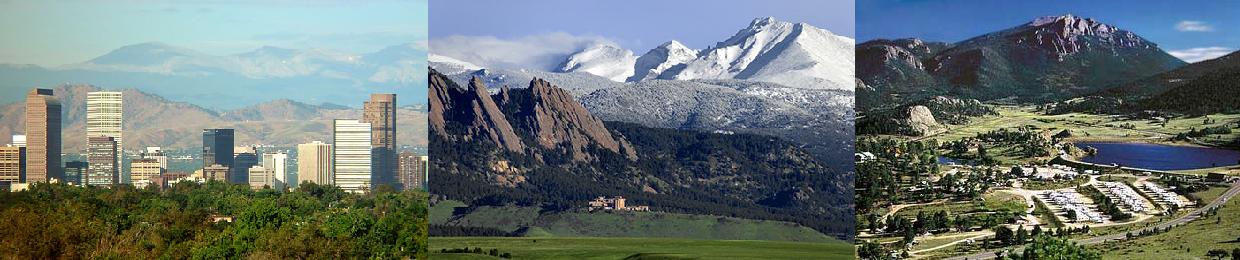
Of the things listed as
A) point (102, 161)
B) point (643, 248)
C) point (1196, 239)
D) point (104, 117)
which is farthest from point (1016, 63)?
point (104, 117)

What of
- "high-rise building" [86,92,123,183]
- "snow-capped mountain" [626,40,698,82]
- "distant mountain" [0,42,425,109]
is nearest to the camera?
"snow-capped mountain" [626,40,698,82]

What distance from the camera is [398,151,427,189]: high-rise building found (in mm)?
59700

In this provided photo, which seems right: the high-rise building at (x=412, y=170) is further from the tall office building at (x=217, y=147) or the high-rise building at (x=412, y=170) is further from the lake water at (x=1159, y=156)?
the lake water at (x=1159, y=156)

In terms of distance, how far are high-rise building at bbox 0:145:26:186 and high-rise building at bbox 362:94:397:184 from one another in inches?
633

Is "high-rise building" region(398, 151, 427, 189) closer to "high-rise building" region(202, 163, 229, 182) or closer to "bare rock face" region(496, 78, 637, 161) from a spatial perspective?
"high-rise building" region(202, 163, 229, 182)

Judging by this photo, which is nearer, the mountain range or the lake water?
the lake water

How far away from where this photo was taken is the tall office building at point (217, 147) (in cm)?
7403

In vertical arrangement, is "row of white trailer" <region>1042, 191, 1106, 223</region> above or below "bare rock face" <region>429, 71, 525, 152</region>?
below

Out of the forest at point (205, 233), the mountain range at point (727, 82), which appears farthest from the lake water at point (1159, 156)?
the forest at point (205, 233)

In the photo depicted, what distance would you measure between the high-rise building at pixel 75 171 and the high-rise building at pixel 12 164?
6.18ft

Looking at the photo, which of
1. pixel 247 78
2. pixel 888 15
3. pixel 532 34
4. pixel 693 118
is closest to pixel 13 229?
pixel 532 34

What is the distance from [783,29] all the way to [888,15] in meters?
12.4

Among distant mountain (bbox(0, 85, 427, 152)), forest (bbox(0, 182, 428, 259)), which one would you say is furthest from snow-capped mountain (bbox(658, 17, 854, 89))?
distant mountain (bbox(0, 85, 427, 152))

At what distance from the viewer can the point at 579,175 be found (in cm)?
2412
